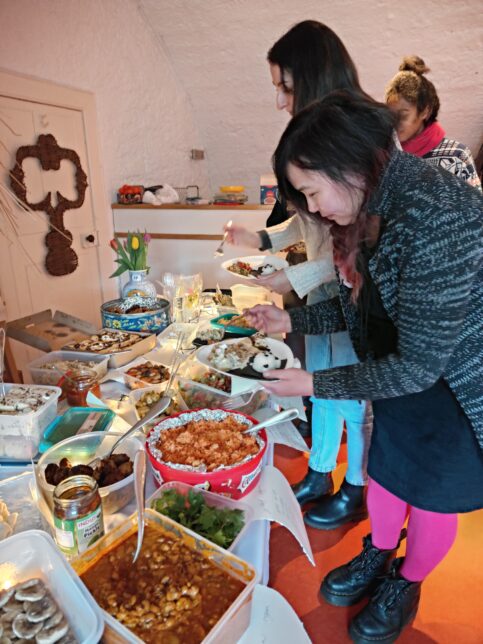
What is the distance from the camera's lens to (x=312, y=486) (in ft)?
5.94

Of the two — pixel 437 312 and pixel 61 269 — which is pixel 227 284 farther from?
pixel 437 312

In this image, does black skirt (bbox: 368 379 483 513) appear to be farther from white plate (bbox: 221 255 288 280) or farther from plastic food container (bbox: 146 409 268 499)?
white plate (bbox: 221 255 288 280)

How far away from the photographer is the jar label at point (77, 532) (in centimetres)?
67

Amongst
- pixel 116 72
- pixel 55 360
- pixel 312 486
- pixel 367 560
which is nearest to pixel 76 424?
pixel 55 360

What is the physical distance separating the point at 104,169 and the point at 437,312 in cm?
337

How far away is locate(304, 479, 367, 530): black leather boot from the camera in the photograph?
1.73 m

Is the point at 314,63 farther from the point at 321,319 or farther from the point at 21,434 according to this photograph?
the point at 21,434

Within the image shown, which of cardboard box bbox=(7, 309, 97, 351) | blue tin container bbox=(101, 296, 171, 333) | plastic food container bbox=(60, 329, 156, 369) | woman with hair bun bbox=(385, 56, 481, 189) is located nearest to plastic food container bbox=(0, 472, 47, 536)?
plastic food container bbox=(60, 329, 156, 369)

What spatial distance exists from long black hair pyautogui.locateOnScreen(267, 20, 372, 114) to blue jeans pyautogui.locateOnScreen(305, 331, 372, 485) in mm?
804

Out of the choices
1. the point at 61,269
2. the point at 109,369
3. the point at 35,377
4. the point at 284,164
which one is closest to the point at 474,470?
the point at 284,164

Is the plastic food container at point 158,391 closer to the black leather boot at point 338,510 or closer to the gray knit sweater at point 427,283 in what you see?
the gray knit sweater at point 427,283

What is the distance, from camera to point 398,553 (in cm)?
167

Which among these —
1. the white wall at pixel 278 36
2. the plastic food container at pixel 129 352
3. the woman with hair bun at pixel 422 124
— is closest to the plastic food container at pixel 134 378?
the plastic food container at pixel 129 352

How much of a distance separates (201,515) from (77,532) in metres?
0.20
